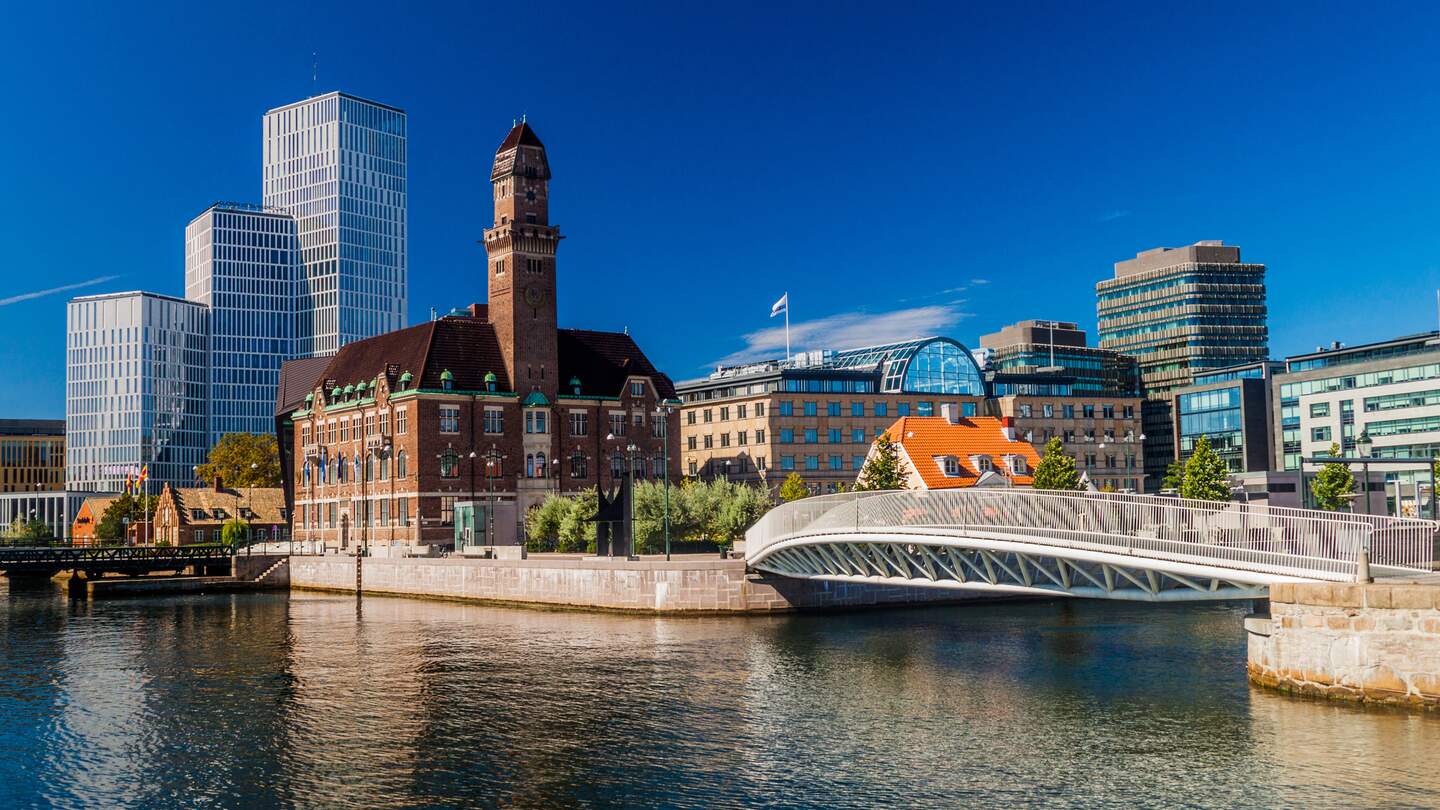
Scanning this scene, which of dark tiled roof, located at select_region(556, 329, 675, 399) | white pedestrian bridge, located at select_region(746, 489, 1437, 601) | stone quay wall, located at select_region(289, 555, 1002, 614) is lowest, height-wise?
stone quay wall, located at select_region(289, 555, 1002, 614)

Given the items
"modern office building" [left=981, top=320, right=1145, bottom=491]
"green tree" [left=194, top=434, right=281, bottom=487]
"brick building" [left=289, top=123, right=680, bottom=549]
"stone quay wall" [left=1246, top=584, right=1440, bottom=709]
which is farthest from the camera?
"green tree" [left=194, top=434, right=281, bottom=487]

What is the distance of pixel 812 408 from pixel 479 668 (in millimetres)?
86413

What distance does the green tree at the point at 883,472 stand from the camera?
93769 millimetres

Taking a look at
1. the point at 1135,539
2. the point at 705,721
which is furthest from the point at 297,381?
the point at 1135,539

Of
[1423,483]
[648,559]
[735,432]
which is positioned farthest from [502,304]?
[1423,483]

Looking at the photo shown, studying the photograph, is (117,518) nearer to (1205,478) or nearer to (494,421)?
(494,421)

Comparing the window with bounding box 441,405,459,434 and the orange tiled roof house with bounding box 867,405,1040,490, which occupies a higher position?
the window with bounding box 441,405,459,434

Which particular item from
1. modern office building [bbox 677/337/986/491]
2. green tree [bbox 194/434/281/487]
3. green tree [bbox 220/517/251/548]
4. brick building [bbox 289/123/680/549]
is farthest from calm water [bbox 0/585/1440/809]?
green tree [bbox 194/434/281/487]

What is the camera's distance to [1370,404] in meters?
131

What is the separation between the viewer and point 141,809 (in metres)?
29.4

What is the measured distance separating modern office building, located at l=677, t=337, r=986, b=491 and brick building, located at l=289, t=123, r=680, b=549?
638 inches

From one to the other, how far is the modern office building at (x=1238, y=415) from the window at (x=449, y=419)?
265 ft

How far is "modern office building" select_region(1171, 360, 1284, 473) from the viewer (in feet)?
480

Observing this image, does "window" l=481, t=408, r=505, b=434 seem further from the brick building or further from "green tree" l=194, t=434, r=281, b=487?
"green tree" l=194, t=434, r=281, b=487
